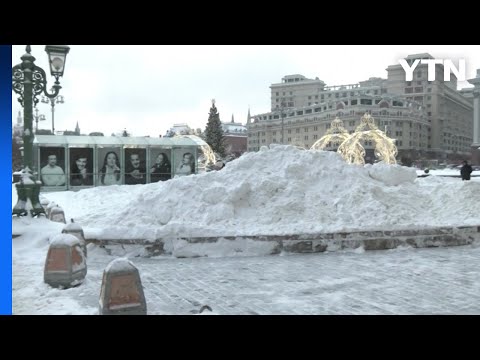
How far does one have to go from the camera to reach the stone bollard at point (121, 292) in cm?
531

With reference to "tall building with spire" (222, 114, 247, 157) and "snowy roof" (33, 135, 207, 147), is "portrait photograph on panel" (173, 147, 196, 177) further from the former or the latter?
"tall building with spire" (222, 114, 247, 157)

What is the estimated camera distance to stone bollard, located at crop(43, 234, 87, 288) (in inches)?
274

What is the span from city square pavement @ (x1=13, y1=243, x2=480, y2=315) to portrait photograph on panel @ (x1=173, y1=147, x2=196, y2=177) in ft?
51.7

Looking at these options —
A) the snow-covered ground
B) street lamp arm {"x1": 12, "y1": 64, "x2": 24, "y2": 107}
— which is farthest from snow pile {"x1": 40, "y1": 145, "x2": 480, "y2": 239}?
street lamp arm {"x1": 12, "y1": 64, "x2": 24, "y2": 107}

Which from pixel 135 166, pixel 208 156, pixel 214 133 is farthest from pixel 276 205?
pixel 214 133

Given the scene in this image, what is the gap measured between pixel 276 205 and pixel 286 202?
252 millimetres

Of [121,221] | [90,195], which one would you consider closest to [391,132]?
[90,195]

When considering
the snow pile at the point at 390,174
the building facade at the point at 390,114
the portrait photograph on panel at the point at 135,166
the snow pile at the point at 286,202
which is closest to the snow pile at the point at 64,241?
the snow pile at the point at 286,202

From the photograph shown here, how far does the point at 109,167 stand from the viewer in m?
24.0

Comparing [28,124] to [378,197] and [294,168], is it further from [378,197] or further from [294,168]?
[378,197]

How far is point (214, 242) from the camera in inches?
390

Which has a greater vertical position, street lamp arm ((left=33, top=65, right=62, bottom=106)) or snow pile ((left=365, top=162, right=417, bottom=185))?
street lamp arm ((left=33, top=65, right=62, bottom=106))

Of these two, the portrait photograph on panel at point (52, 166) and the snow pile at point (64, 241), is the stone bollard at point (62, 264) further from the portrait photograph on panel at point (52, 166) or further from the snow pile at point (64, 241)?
the portrait photograph on panel at point (52, 166)

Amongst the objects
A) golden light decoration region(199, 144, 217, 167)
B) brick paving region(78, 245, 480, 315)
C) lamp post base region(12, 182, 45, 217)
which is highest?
golden light decoration region(199, 144, 217, 167)
